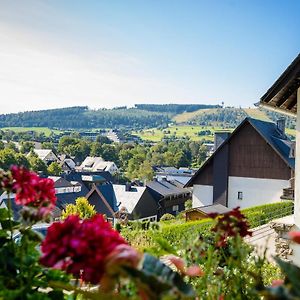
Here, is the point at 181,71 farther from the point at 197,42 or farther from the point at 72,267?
the point at 72,267

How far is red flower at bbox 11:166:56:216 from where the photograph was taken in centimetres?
127

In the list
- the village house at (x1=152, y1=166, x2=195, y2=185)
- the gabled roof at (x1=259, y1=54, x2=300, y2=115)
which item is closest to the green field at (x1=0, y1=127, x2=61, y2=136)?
the village house at (x1=152, y1=166, x2=195, y2=185)

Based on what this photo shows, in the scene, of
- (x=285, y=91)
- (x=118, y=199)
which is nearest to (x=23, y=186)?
(x=285, y=91)

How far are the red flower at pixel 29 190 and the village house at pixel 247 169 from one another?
19.9 meters

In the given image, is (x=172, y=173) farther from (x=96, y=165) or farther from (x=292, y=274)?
(x=292, y=274)

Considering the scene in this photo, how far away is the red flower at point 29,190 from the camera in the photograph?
49.9 inches

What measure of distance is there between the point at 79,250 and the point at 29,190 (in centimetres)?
47

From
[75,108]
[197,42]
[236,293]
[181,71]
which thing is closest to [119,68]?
[181,71]

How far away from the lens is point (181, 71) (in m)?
29.0

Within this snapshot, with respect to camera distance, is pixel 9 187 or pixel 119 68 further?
pixel 119 68

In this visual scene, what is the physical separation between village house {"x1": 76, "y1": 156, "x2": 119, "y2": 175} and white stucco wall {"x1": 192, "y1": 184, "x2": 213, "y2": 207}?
3779 centimetres

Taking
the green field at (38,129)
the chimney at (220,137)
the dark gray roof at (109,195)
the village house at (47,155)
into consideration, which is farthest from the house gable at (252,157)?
the green field at (38,129)

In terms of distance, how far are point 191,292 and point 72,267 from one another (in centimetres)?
27

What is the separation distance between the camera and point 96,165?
63531 millimetres
